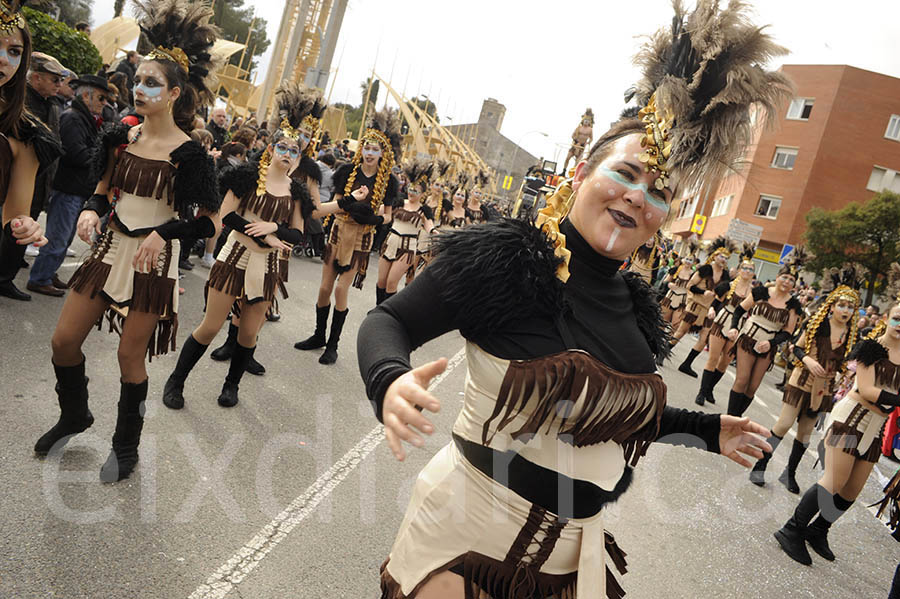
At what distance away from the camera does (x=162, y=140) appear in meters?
3.47

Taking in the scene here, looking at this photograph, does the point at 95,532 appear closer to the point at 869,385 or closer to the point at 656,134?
the point at 656,134

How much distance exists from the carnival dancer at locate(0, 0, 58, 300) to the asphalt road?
1.33 meters

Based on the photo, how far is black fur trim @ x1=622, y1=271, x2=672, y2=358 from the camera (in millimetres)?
2084

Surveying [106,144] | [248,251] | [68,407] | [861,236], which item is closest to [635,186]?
[106,144]

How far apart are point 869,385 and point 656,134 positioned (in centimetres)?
409

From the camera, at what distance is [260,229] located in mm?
4699

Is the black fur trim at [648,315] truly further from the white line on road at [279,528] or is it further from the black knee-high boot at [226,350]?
the black knee-high boot at [226,350]

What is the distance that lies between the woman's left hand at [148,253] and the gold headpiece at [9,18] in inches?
42.9

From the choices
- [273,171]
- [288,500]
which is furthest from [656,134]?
[273,171]

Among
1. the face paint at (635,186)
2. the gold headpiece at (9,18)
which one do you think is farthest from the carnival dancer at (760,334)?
the gold headpiece at (9,18)

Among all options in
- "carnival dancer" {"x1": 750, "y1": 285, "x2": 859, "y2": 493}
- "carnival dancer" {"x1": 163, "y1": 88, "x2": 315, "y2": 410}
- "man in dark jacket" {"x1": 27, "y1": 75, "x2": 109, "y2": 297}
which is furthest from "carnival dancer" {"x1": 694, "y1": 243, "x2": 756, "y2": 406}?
"man in dark jacket" {"x1": 27, "y1": 75, "x2": 109, "y2": 297}

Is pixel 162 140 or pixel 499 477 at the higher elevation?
pixel 162 140

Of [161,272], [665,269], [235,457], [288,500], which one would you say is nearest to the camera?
[161,272]

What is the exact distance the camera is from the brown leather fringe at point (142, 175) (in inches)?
134
